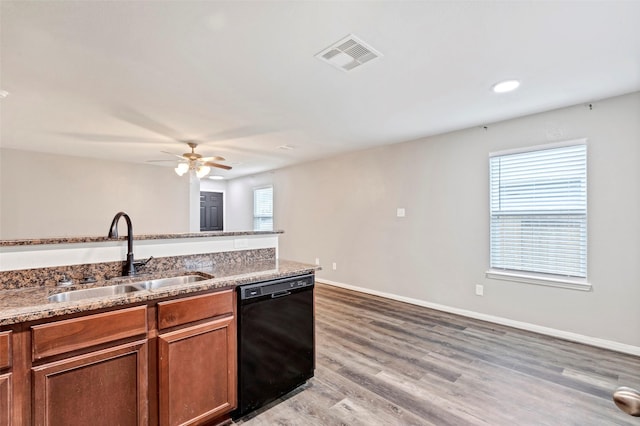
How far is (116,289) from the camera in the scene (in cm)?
184

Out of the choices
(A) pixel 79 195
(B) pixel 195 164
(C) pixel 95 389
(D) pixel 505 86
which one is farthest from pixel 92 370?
Answer: (A) pixel 79 195

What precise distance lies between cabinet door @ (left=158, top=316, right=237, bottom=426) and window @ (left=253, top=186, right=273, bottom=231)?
5.41 meters

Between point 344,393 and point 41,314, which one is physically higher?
point 41,314

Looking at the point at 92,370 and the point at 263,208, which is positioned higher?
the point at 263,208

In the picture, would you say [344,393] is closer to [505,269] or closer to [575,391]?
[575,391]

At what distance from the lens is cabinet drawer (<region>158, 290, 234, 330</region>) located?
162cm

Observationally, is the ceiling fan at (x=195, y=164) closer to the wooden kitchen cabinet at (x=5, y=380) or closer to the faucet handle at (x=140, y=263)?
the faucet handle at (x=140, y=263)

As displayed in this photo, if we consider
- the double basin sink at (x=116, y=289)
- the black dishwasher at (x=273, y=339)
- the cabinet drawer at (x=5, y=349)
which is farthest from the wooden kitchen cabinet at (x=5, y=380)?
the black dishwasher at (x=273, y=339)

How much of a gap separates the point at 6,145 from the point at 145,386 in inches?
214

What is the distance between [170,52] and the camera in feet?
6.75

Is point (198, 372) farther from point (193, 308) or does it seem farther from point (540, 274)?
point (540, 274)

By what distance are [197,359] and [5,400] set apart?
77 cm

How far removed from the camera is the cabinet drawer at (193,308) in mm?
1623

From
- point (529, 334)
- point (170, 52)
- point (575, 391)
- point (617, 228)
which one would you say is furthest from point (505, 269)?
point (170, 52)
